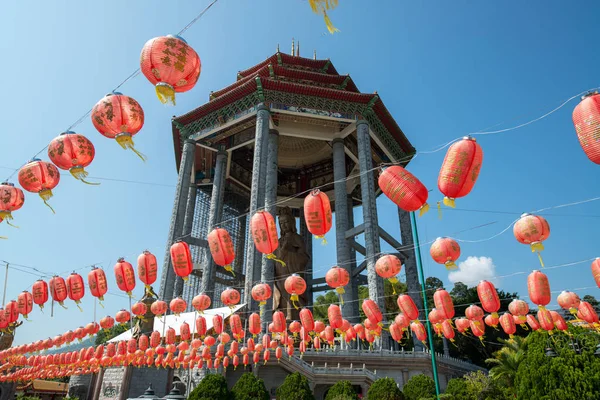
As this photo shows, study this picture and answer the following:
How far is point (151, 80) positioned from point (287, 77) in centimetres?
2378

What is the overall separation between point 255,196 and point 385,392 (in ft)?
41.3

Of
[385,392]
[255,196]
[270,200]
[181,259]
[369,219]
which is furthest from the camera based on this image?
[270,200]

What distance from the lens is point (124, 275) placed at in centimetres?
1203

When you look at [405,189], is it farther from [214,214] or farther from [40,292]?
[214,214]

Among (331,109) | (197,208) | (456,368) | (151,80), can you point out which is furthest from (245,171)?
(151,80)

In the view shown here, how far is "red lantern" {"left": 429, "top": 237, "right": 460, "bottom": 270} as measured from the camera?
1052 cm

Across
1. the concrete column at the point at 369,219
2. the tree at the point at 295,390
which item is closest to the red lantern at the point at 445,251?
the tree at the point at 295,390

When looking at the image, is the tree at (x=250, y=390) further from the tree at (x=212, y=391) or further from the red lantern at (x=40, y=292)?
the red lantern at (x=40, y=292)

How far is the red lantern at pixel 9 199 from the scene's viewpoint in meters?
8.74

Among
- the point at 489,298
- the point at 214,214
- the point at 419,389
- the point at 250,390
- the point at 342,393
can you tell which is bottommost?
the point at 419,389

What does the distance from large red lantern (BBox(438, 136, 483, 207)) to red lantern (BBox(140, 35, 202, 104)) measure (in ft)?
15.6

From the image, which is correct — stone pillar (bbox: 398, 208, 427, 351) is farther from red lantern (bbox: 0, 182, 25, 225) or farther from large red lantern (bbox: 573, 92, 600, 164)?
red lantern (bbox: 0, 182, 25, 225)

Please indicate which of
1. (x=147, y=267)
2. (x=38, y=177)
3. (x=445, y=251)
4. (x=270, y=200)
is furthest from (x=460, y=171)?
(x=270, y=200)

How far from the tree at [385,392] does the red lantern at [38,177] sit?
12.2 meters
